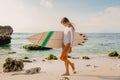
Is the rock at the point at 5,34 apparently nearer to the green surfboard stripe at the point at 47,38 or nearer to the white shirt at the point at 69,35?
the green surfboard stripe at the point at 47,38

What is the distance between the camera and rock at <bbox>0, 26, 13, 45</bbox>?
183 ft

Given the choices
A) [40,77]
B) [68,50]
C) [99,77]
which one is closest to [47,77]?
[40,77]

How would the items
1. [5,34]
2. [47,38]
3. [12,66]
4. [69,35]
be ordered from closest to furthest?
[69,35]
[47,38]
[12,66]
[5,34]

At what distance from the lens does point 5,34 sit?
58250 mm

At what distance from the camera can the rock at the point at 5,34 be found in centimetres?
5567

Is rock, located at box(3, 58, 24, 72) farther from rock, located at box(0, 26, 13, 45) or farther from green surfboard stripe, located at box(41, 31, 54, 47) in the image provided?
rock, located at box(0, 26, 13, 45)

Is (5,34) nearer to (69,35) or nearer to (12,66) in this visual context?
(12,66)

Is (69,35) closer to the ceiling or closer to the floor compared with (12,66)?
closer to the ceiling

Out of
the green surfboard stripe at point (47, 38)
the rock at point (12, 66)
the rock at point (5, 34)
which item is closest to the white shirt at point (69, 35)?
the green surfboard stripe at point (47, 38)

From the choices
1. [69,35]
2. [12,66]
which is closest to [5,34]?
[12,66]

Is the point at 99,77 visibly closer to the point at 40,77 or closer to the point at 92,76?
the point at 92,76

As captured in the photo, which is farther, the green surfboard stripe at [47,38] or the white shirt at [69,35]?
the green surfboard stripe at [47,38]

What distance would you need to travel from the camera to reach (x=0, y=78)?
10.1 metres

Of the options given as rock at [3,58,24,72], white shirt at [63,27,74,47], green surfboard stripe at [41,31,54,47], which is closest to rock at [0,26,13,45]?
rock at [3,58,24,72]
